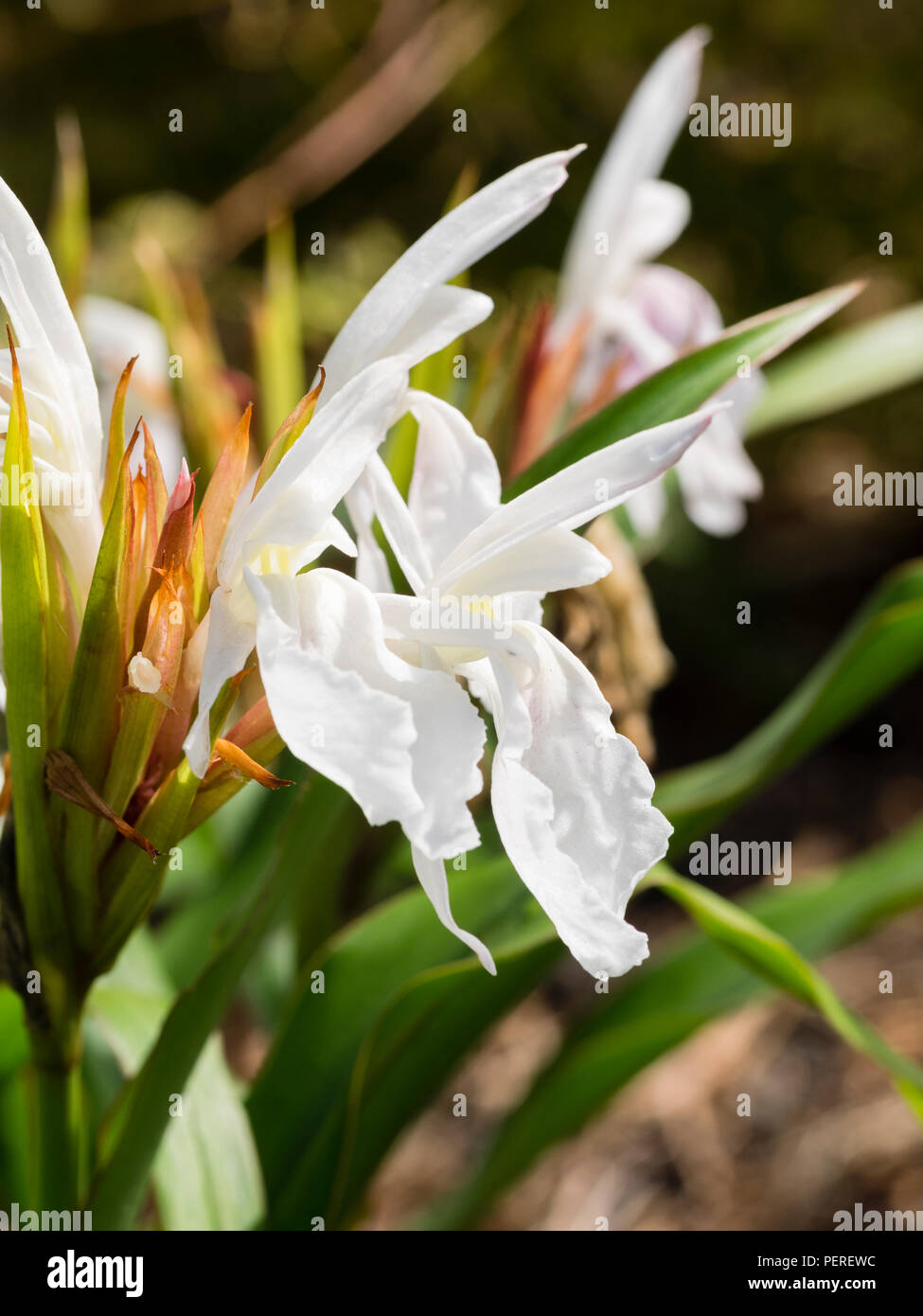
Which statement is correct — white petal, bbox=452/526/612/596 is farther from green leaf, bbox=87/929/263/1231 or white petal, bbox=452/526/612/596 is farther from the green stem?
green leaf, bbox=87/929/263/1231

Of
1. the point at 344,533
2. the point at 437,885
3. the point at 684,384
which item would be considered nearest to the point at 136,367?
the point at 684,384

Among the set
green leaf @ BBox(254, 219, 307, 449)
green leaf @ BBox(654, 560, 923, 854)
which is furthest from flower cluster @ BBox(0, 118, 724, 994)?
green leaf @ BBox(254, 219, 307, 449)

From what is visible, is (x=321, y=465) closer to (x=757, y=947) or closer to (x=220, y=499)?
(x=220, y=499)

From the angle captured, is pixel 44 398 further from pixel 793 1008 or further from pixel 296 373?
pixel 793 1008

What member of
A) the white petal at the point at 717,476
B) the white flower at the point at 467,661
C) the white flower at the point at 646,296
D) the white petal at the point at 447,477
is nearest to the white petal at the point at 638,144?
the white flower at the point at 646,296

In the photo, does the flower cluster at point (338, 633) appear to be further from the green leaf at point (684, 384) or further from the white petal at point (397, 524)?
the green leaf at point (684, 384)

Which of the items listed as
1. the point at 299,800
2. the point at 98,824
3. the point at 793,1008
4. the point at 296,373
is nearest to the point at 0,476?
the point at 98,824
